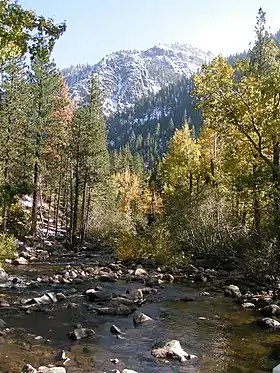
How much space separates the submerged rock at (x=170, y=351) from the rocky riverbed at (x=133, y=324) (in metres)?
0.02

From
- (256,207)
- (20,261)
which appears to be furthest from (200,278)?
(20,261)

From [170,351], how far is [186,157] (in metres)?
30.4

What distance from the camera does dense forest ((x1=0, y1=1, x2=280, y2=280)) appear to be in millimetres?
17016

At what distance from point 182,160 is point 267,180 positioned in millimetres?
21442

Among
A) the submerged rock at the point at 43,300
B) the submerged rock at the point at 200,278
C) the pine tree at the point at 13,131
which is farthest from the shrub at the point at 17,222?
the submerged rock at the point at 43,300

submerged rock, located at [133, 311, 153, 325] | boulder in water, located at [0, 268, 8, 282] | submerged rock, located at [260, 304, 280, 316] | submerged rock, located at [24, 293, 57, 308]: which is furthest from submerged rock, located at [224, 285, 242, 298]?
boulder in water, located at [0, 268, 8, 282]

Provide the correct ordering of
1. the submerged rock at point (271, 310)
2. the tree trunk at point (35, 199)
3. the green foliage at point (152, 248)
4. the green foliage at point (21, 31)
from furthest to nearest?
the tree trunk at point (35, 199)
the green foliage at point (152, 248)
the submerged rock at point (271, 310)
the green foliage at point (21, 31)

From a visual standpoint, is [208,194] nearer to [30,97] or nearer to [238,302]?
[238,302]

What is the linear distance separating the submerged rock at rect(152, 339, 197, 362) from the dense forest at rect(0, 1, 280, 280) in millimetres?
6143

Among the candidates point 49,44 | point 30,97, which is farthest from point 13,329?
point 30,97

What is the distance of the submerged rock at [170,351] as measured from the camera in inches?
341

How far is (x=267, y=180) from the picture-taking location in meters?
17.4

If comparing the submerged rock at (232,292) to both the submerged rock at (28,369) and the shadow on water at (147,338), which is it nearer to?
the shadow on water at (147,338)

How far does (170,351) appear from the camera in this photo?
8773 mm
